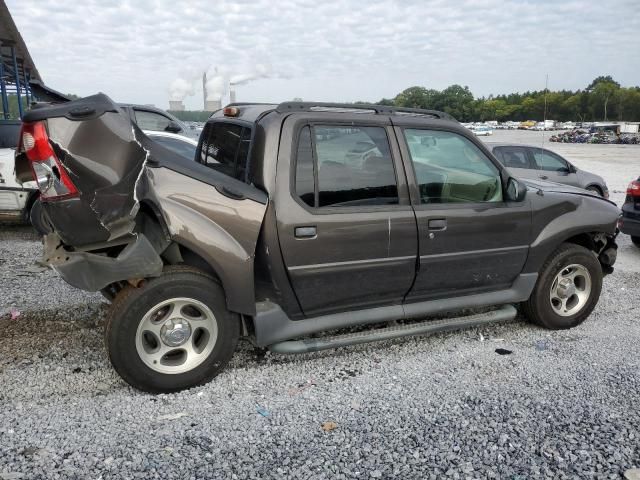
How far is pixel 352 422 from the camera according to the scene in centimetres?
307

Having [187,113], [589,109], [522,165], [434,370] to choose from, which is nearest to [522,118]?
[589,109]

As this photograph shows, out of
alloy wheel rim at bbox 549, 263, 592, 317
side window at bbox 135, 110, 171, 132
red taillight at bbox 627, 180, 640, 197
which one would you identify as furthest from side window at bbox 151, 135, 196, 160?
red taillight at bbox 627, 180, 640, 197

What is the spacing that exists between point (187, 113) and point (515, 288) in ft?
86.2

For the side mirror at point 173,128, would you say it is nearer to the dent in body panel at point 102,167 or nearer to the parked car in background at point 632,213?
the dent in body panel at point 102,167

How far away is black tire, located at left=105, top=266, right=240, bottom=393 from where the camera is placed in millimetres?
3121

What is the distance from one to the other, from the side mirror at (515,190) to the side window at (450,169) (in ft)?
0.22

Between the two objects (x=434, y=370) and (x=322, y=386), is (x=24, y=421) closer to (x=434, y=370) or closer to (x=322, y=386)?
(x=322, y=386)

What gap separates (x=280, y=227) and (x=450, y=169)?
146cm

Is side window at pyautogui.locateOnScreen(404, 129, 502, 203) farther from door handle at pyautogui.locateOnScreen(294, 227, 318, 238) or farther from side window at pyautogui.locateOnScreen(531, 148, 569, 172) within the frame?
side window at pyautogui.locateOnScreen(531, 148, 569, 172)

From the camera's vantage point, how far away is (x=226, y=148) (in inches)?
160

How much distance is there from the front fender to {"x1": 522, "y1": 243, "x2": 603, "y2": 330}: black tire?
10 cm

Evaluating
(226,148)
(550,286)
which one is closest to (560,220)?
(550,286)

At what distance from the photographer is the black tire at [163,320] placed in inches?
123

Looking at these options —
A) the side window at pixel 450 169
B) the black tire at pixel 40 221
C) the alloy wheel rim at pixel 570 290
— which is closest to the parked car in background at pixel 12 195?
the black tire at pixel 40 221
